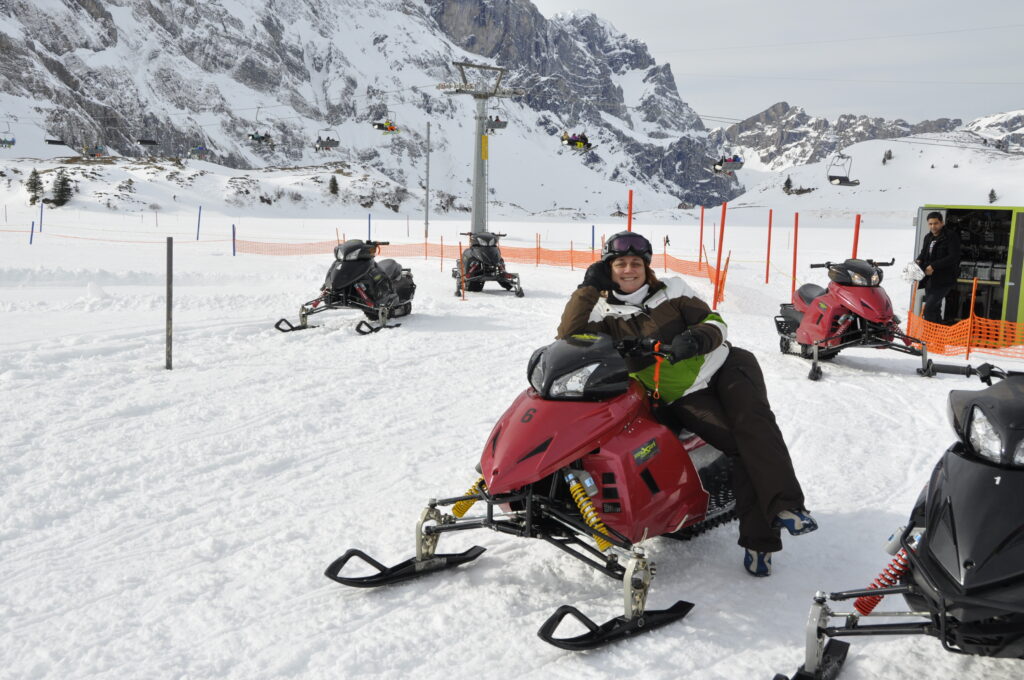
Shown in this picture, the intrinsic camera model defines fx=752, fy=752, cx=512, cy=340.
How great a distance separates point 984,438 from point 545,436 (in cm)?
149

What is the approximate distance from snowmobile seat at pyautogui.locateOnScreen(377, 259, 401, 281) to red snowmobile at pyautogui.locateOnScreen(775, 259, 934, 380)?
5575mm

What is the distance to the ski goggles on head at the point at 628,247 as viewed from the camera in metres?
3.69

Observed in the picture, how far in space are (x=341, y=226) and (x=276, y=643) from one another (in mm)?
44857

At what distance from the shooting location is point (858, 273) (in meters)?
7.83

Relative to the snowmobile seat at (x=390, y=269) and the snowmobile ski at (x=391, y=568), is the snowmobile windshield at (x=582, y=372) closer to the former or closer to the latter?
the snowmobile ski at (x=391, y=568)

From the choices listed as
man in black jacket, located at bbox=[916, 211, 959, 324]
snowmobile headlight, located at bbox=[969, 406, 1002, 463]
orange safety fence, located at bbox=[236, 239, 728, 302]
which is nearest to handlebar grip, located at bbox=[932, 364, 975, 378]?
snowmobile headlight, located at bbox=[969, 406, 1002, 463]

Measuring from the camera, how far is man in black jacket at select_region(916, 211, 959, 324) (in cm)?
933

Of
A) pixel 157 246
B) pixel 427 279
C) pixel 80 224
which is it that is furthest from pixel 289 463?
pixel 80 224

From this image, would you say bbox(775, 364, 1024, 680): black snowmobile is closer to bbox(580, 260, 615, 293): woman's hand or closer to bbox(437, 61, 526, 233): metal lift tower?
bbox(580, 260, 615, 293): woman's hand

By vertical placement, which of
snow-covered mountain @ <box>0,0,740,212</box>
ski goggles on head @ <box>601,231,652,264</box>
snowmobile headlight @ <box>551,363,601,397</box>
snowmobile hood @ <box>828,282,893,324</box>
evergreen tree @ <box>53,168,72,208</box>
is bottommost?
snowmobile headlight @ <box>551,363,601,397</box>

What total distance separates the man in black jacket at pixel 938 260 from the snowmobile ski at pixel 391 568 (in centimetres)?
831

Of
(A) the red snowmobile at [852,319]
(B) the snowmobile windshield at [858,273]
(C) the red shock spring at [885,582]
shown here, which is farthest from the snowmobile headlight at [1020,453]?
(B) the snowmobile windshield at [858,273]

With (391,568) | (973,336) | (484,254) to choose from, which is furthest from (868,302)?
(484,254)

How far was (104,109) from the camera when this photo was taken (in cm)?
13262
